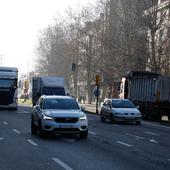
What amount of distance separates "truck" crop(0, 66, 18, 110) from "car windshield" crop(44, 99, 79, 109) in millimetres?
25680

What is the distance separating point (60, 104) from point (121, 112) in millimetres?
11345

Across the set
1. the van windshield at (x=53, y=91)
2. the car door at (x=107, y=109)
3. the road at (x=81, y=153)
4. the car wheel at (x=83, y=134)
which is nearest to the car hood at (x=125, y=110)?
the car door at (x=107, y=109)

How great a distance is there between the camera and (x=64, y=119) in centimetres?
1938

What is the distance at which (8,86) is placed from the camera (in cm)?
4638

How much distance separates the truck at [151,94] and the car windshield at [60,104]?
18.3 metres

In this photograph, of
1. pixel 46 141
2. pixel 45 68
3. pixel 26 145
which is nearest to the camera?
pixel 26 145

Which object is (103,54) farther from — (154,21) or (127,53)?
(154,21)

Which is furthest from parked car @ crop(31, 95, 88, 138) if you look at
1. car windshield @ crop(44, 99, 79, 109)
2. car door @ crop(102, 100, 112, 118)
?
Answer: car door @ crop(102, 100, 112, 118)

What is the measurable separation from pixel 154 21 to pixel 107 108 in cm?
2513

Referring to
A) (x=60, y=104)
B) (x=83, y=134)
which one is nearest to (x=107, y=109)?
(x=60, y=104)

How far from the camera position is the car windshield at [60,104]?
20.5 meters

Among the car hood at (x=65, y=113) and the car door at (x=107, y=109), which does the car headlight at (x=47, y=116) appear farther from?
the car door at (x=107, y=109)

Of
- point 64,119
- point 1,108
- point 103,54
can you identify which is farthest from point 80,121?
point 103,54

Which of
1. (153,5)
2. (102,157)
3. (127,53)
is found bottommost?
(102,157)
